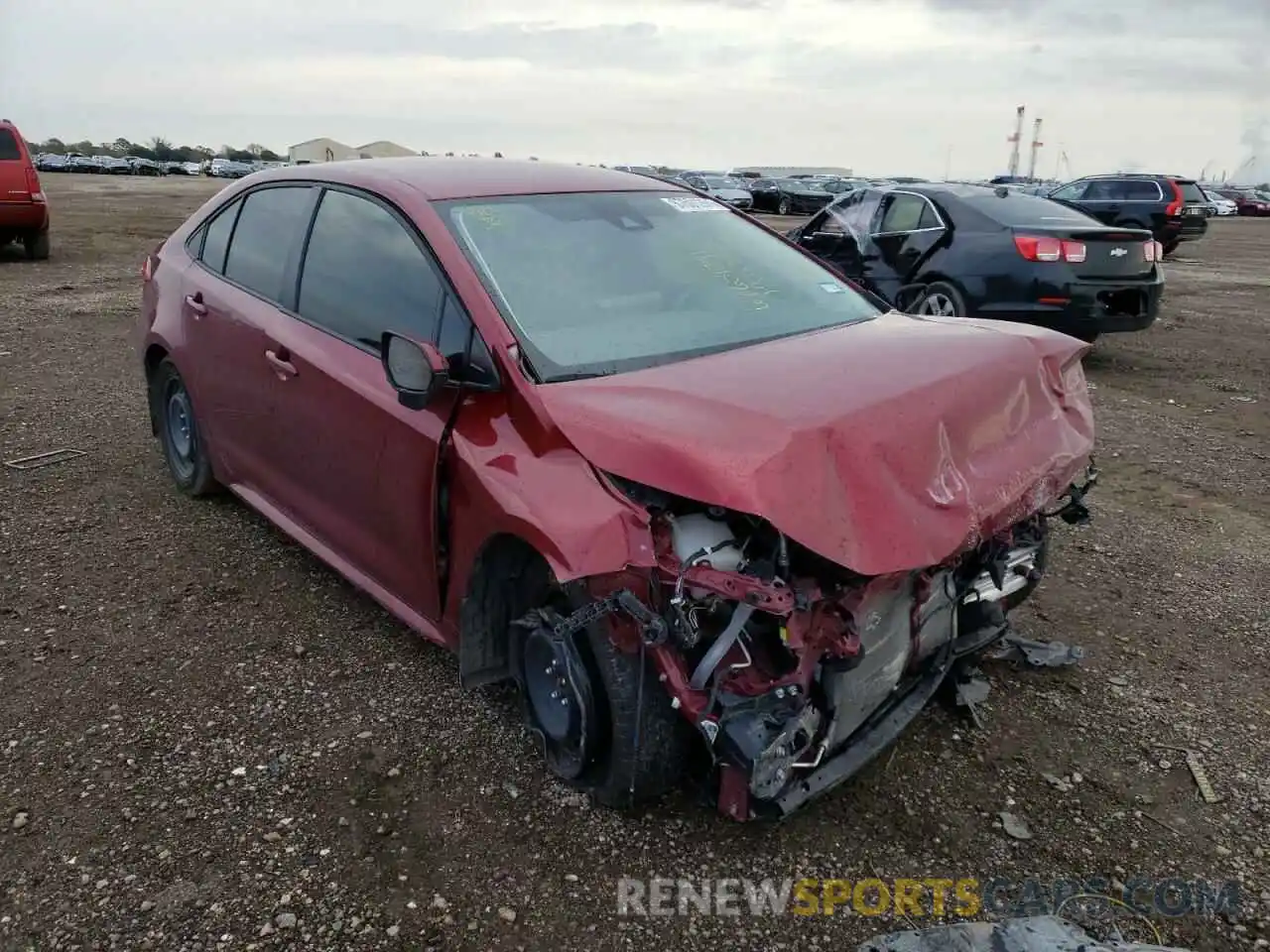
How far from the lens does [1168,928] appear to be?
236 cm

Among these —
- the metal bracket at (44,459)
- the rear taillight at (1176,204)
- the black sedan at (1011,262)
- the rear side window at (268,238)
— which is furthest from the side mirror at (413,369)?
the rear taillight at (1176,204)

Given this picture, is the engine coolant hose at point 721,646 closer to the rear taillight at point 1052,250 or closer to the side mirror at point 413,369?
the side mirror at point 413,369

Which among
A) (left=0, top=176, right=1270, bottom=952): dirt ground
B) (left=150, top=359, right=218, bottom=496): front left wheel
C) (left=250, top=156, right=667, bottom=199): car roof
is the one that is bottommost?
(left=0, top=176, right=1270, bottom=952): dirt ground

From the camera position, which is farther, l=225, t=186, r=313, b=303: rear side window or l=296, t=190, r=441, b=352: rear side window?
l=225, t=186, r=313, b=303: rear side window

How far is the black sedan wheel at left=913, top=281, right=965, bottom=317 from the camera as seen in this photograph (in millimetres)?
7777

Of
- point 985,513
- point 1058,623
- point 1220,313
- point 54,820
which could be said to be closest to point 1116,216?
point 1220,313

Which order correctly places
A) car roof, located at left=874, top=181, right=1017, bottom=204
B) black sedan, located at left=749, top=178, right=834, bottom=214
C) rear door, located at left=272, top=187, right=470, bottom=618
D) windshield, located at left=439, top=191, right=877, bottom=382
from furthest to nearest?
black sedan, located at left=749, top=178, right=834, bottom=214 → car roof, located at left=874, top=181, right=1017, bottom=204 → rear door, located at left=272, top=187, right=470, bottom=618 → windshield, located at left=439, top=191, right=877, bottom=382

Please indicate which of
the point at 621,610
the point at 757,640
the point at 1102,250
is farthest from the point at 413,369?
the point at 1102,250

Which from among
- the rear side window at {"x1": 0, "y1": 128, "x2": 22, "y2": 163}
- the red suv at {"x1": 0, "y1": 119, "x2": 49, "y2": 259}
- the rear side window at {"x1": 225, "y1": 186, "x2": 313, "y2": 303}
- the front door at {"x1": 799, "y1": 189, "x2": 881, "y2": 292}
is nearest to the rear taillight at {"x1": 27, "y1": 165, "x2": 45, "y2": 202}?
the red suv at {"x1": 0, "y1": 119, "x2": 49, "y2": 259}

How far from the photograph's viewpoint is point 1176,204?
60.6 ft

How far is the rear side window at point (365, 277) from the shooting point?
2.98 m

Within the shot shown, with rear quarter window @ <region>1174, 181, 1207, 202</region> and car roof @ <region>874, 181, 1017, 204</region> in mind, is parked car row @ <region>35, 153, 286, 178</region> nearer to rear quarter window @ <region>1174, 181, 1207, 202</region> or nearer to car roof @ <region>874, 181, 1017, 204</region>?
rear quarter window @ <region>1174, 181, 1207, 202</region>

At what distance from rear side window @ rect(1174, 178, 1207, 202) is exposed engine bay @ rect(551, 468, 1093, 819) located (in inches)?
819

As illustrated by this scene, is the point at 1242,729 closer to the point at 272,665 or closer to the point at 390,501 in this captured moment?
the point at 390,501
